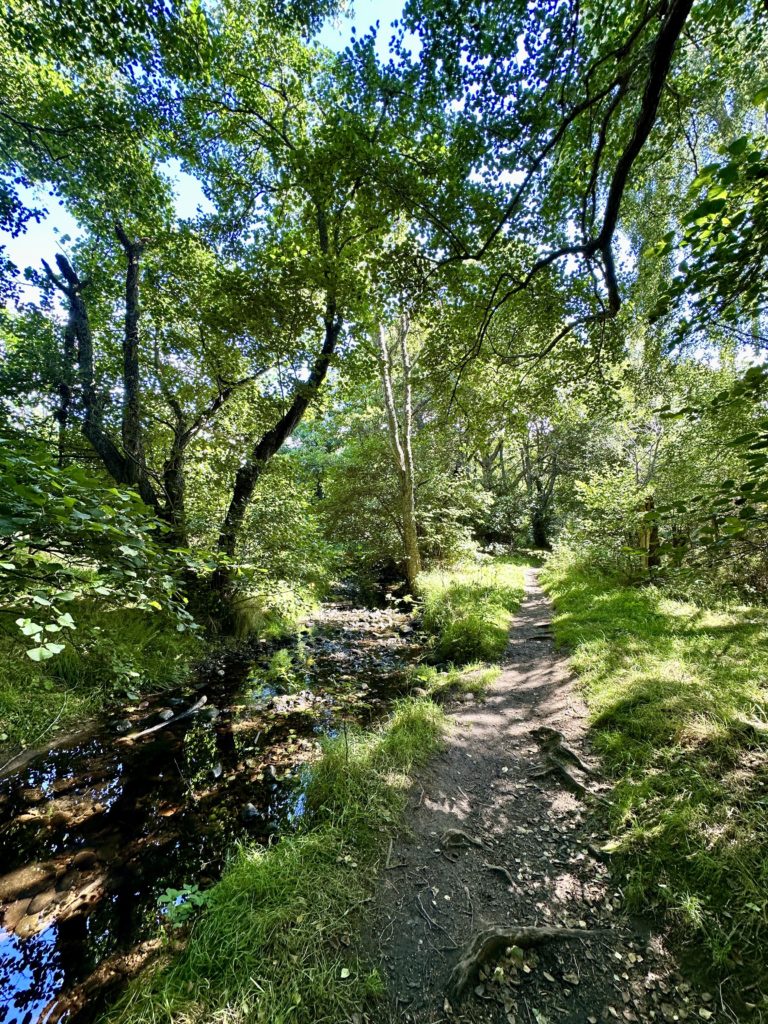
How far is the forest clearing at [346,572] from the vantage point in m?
2.16

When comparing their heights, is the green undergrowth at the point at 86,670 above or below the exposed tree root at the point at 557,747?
above

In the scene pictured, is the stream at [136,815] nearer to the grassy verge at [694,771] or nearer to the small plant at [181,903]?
the small plant at [181,903]

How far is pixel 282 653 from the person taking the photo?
Result: 288 inches

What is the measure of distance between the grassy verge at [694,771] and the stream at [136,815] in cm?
288

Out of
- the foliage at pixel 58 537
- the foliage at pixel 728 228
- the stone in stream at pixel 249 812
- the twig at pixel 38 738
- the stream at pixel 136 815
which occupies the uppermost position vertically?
the foliage at pixel 728 228

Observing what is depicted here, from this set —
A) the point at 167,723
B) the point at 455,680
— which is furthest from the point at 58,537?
the point at 455,680

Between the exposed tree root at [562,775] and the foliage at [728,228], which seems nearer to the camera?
the foliage at [728,228]

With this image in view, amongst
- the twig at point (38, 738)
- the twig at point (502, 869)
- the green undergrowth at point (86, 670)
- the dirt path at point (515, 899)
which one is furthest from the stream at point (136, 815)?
the twig at point (502, 869)

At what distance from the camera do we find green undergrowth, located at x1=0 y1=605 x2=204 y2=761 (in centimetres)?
445

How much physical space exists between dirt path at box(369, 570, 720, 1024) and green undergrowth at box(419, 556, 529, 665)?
2.40m

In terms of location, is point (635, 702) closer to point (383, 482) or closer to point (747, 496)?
point (747, 496)

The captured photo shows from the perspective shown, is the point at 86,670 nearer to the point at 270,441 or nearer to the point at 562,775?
the point at 270,441

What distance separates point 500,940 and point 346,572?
27.1 feet

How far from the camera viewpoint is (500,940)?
7.20 feet
